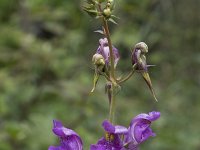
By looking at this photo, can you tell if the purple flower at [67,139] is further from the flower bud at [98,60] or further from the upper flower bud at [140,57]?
the upper flower bud at [140,57]

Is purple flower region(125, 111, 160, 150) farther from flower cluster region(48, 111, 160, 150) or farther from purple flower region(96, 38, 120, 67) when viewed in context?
purple flower region(96, 38, 120, 67)

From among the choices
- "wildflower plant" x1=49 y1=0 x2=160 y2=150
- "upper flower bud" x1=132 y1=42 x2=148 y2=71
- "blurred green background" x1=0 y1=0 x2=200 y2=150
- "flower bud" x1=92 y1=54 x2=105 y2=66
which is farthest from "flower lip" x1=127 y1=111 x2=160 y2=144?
"blurred green background" x1=0 y1=0 x2=200 y2=150

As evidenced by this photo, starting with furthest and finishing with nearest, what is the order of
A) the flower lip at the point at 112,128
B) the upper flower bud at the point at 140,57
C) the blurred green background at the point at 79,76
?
1. the blurred green background at the point at 79,76
2. the upper flower bud at the point at 140,57
3. the flower lip at the point at 112,128

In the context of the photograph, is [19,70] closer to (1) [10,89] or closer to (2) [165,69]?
(1) [10,89]

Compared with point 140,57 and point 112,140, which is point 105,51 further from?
point 112,140

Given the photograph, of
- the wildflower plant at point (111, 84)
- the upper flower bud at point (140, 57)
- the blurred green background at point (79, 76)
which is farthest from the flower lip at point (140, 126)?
the blurred green background at point (79, 76)

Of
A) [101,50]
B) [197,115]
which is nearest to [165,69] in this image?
[197,115]

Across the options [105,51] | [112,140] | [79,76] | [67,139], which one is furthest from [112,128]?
[79,76]
